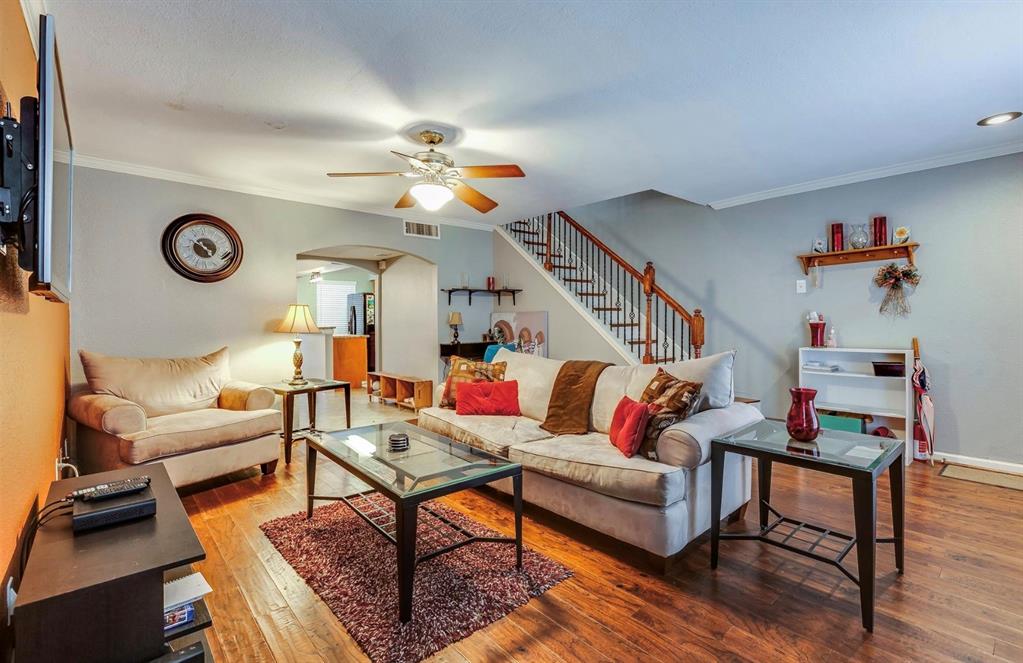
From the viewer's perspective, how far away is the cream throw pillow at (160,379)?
3.51 m

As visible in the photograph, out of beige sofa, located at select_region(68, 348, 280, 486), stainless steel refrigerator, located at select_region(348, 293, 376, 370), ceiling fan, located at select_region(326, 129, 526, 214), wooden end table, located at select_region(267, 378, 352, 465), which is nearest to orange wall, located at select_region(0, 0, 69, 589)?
beige sofa, located at select_region(68, 348, 280, 486)

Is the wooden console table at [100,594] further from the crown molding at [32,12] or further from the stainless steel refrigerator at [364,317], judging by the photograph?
the stainless steel refrigerator at [364,317]

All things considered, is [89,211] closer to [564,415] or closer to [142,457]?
[142,457]

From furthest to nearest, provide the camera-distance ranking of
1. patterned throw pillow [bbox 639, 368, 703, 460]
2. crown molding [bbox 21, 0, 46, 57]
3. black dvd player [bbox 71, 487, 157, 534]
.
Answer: patterned throw pillow [bbox 639, 368, 703, 460] < crown molding [bbox 21, 0, 46, 57] < black dvd player [bbox 71, 487, 157, 534]

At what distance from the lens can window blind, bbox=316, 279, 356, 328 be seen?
10.6 meters

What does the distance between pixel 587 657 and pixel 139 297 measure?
14.4 feet

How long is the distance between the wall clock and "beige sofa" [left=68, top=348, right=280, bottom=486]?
31.3 inches

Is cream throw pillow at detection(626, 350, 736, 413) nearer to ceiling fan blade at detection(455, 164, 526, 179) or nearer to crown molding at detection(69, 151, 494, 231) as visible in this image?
ceiling fan blade at detection(455, 164, 526, 179)

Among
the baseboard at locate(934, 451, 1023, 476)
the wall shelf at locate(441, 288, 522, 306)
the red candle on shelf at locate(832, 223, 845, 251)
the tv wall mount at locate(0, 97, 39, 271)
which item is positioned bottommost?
the baseboard at locate(934, 451, 1023, 476)

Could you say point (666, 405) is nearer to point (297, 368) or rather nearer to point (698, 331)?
point (698, 331)

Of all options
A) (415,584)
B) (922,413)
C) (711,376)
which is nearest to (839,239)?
(922,413)

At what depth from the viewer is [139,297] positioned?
4.05m

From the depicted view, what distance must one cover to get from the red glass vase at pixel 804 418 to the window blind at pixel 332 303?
31.9 feet

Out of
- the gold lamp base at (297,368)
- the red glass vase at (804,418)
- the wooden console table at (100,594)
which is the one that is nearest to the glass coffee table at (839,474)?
the red glass vase at (804,418)
